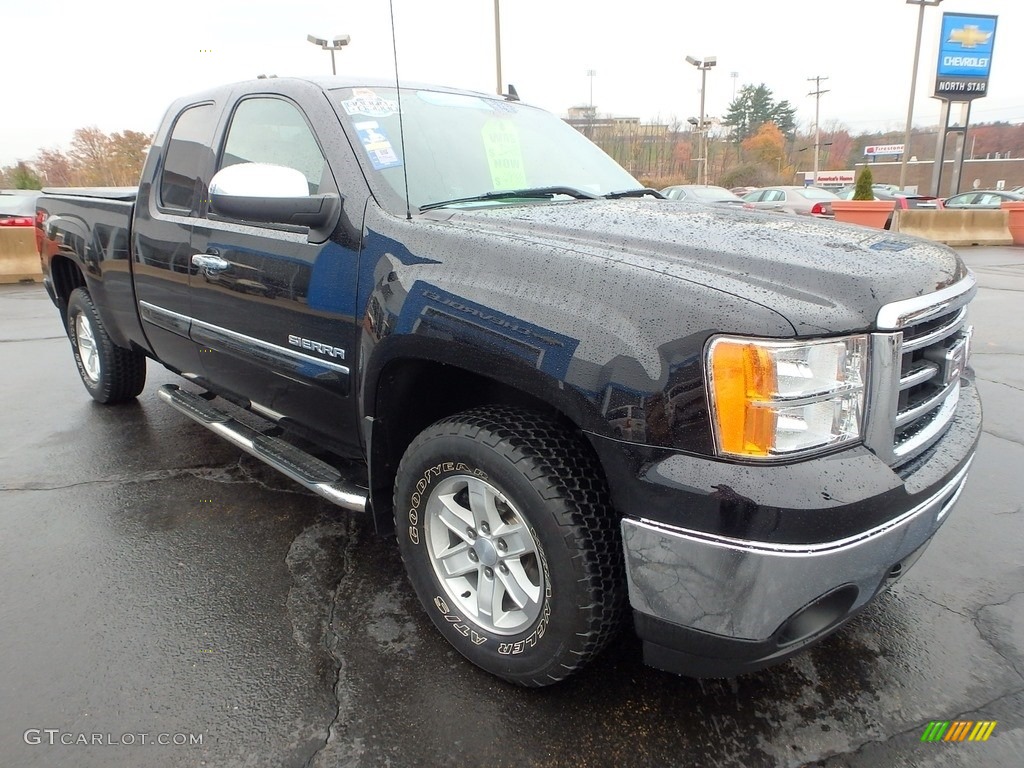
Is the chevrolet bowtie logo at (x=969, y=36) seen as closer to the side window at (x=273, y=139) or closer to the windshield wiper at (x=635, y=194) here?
the windshield wiper at (x=635, y=194)

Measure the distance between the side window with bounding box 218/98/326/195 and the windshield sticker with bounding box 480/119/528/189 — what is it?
0.68 meters

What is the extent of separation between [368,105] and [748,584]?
221cm

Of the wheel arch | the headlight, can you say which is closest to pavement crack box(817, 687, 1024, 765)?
the headlight

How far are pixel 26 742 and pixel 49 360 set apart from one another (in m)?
5.56

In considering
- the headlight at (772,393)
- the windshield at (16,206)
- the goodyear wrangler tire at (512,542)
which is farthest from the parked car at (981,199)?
the windshield at (16,206)

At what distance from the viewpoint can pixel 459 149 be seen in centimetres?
279

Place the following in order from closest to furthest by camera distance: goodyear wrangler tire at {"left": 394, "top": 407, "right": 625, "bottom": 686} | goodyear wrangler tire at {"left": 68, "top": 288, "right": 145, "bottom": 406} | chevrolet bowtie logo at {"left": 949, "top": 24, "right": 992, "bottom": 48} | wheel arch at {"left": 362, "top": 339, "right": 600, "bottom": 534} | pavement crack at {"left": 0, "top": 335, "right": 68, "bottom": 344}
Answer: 1. goodyear wrangler tire at {"left": 394, "top": 407, "right": 625, "bottom": 686}
2. wheel arch at {"left": 362, "top": 339, "right": 600, "bottom": 534}
3. goodyear wrangler tire at {"left": 68, "top": 288, "right": 145, "bottom": 406}
4. pavement crack at {"left": 0, "top": 335, "right": 68, "bottom": 344}
5. chevrolet bowtie logo at {"left": 949, "top": 24, "right": 992, "bottom": 48}

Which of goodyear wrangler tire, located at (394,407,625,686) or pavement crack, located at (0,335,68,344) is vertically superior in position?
goodyear wrangler tire, located at (394,407,625,686)

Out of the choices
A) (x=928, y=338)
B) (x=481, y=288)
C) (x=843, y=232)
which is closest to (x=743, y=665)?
(x=928, y=338)

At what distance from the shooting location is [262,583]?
2762mm

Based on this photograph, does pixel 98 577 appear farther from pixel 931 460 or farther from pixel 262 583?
pixel 931 460

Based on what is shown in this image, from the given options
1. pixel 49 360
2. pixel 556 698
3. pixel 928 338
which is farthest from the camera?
pixel 49 360

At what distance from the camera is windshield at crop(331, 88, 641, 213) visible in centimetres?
252

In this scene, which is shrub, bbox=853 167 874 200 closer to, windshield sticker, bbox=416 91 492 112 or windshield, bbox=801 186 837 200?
windshield, bbox=801 186 837 200
